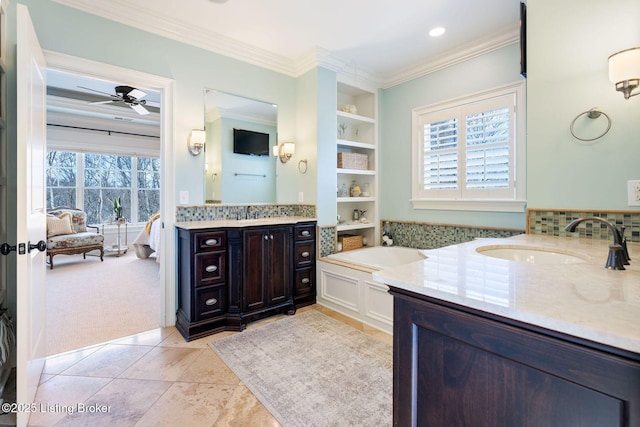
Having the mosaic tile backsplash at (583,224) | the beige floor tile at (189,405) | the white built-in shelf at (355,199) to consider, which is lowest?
the beige floor tile at (189,405)

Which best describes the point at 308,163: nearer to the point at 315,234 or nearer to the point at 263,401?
the point at 315,234

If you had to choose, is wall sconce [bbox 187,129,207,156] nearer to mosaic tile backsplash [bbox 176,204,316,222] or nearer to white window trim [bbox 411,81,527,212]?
mosaic tile backsplash [bbox 176,204,316,222]

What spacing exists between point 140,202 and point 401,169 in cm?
575

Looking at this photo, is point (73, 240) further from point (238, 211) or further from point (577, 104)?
point (577, 104)

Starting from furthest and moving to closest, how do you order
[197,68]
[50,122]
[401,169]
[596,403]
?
[50,122] < [401,169] < [197,68] < [596,403]

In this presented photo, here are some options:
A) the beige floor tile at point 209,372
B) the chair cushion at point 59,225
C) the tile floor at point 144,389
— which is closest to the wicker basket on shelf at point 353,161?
the tile floor at point 144,389

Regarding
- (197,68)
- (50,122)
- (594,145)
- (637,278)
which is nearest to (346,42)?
(197,68)

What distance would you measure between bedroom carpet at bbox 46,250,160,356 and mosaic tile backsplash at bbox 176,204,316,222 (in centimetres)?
108

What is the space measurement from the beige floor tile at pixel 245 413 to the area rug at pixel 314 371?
0.13 feet

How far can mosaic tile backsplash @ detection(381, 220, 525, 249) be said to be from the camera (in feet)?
10.2

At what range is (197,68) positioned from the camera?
2.92 m

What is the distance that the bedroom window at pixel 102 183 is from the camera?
578 centimetres

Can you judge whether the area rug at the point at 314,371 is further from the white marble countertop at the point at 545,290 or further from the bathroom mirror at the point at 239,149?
the bathroom mirror at the point at 239,149

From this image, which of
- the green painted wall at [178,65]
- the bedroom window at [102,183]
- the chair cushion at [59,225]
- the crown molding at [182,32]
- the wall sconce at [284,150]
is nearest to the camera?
the green painted wall at [178,65]
